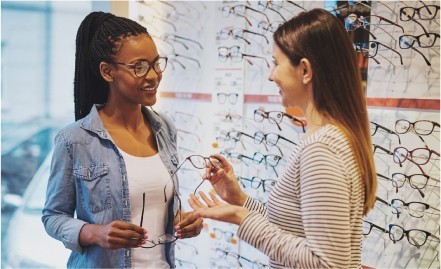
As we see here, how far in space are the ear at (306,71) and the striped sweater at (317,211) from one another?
14 cm

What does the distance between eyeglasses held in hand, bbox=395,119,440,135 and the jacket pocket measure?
1173 mm

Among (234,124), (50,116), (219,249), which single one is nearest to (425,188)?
(234,124)

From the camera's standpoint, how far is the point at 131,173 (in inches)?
63.8

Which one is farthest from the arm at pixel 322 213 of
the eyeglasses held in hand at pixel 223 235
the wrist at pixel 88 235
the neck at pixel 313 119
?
the eyeglasses held in hand at pixel 223 235

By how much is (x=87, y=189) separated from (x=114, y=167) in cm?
11

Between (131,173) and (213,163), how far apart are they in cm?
28

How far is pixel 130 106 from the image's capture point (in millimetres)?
1723

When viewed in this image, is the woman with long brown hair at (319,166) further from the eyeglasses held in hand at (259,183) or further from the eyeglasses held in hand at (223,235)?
the eyeglasses held in hand at (223,235)

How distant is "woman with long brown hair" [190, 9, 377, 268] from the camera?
1.13 m

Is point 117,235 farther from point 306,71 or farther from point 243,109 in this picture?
point 243,109

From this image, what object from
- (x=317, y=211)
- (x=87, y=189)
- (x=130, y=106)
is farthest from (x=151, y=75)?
(x=317, y=211)

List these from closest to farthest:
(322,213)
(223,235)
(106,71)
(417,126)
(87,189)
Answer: (322,213)
(87,189)
(106,71)
(417,126)
(223,235)

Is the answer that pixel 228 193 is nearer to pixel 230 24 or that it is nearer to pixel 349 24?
pixel 349 24

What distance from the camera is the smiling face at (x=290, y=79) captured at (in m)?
1.27
